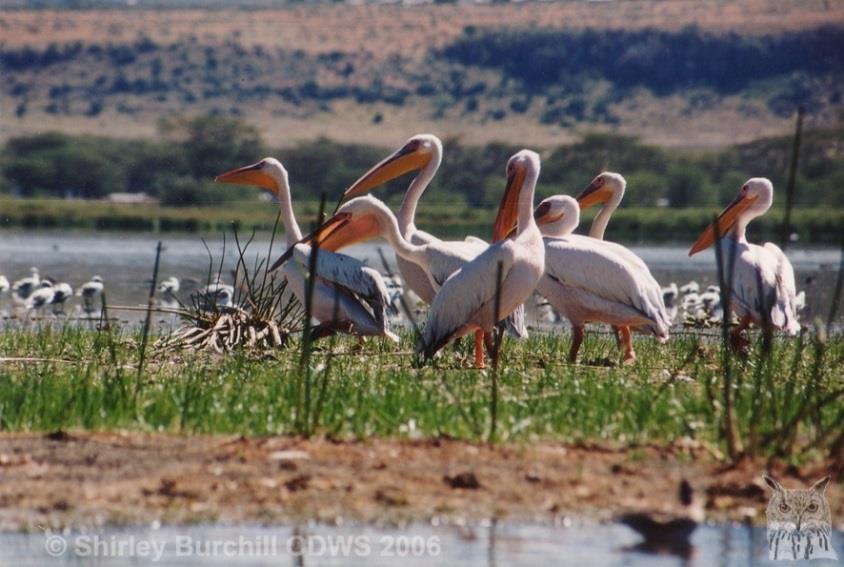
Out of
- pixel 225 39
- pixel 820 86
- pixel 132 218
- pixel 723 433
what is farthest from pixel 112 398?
pixel 225 39

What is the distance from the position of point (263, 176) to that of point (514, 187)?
12.2ft

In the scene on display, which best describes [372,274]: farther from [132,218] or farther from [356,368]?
[132,218]

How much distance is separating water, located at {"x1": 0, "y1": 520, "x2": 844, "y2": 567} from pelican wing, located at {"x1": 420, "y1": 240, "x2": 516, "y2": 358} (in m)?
3.90

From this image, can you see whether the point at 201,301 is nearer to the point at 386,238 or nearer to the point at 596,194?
the point at 596,194

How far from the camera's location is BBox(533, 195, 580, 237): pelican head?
1158 centimetres

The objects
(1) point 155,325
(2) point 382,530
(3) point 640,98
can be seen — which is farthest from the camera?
(3) point 640,98

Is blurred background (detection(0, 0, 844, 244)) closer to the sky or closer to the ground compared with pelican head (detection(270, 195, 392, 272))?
closer to the sky

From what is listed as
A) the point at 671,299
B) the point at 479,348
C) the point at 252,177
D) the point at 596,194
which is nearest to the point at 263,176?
the point at 252,177

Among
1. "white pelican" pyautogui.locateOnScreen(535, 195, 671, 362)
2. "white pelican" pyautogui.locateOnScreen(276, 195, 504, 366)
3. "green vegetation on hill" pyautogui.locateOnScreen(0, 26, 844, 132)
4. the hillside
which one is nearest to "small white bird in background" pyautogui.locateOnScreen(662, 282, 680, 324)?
"white pelican" pyautogui.locateOnScreen(276, 195, 504, 366)

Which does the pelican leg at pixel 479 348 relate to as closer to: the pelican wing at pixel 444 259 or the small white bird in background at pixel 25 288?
the pelican wing at pixel 444 259

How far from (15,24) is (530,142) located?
36235 mm

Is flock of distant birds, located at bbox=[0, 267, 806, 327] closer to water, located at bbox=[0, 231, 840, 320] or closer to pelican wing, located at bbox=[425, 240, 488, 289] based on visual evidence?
water, located at bbox=[0, 231, 840, 320]

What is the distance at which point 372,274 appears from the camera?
11570 mm

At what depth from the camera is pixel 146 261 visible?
28484 mm
